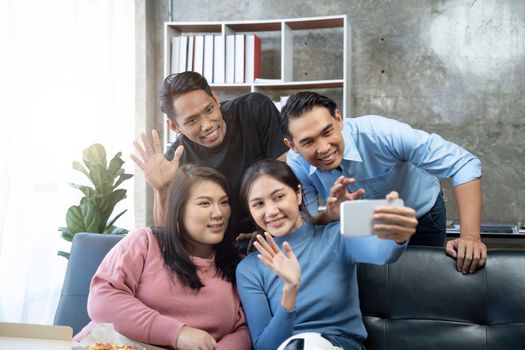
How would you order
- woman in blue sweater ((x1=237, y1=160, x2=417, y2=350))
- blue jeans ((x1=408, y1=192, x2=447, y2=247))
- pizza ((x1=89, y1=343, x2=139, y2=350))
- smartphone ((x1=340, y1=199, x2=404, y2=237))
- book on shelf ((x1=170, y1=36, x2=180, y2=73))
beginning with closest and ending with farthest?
1. smartphone ((x1=340, y1=199, x2=404, y2=237))
2. pizza ((x1=89, y1=343, x2=139, y2=350))
3. woman in blue sweater ((x1=237, y1=160, x2=417, y2=350))
4. blue jeans ((x1=408, y1=192, x2=447, y2=247))
5. book on shelf ((x1=170, y1=36, x2=180, y2=73))

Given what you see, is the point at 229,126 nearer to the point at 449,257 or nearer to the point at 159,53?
the point at 449,257

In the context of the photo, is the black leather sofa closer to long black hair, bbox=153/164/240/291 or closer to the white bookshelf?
long black hair, bbox=153/164/240/291

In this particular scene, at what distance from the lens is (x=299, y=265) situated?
5.15 feet

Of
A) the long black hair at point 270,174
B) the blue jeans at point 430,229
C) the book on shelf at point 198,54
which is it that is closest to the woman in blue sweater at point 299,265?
the long black hair at point 270,174

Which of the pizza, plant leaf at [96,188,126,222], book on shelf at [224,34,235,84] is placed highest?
book on shelf at [224,34,235,84]

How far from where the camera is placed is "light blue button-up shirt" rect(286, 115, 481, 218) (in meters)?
1.85

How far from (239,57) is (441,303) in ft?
8.37

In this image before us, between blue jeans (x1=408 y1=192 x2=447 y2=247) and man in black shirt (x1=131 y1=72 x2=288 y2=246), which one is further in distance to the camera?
blue jeans (x1=408 y1=192 x2=447 y2=247)

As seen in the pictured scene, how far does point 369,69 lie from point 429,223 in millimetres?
2103

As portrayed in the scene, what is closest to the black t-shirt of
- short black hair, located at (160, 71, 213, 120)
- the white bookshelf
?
short black hair, located at (160, 71, 213, 120)

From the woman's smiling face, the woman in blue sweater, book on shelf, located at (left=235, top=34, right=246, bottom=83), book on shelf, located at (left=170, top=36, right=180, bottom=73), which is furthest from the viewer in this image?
book on shelf, located at (left=170, top=36, right=180, bottom=73)

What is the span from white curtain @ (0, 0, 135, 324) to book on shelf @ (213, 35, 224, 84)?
0.62m

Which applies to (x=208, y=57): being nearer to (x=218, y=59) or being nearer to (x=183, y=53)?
(x=218, y=59)

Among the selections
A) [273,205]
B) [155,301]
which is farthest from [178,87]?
[155,301]
